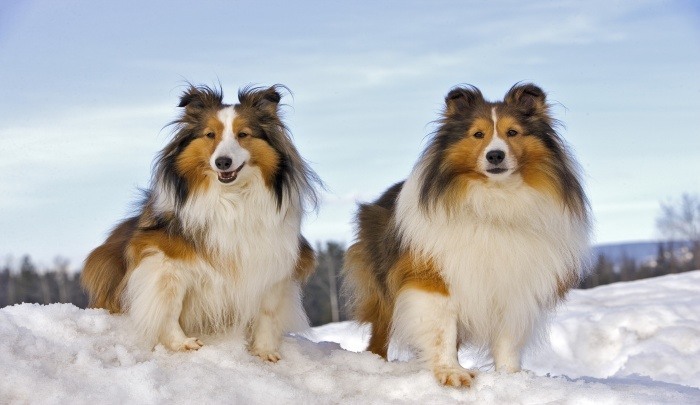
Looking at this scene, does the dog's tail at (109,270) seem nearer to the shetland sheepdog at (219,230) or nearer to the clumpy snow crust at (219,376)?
the shetland sheepdog at (219,230)

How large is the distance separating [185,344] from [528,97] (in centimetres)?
283

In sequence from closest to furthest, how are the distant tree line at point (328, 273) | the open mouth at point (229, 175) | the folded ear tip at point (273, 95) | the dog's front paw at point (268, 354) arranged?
the open mouth at point (229, 175), the dog's front paw at point (268, 354), the folded ear tip at point (273, 95), the distant tree line at point (328, 273)

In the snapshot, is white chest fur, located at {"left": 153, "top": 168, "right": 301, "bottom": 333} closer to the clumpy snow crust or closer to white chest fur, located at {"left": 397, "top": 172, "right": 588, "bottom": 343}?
the clumpy snow crust

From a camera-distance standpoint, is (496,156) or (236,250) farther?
(236,250)

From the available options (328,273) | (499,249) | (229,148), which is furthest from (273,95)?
(328,273)

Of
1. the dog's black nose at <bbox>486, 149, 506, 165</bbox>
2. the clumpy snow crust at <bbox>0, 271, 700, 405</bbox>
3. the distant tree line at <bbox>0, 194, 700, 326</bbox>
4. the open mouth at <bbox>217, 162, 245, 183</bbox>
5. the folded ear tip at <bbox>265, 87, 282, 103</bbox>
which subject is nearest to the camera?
the clumpy snow crust at <bbox>0, 271, 700, 405</bbox>

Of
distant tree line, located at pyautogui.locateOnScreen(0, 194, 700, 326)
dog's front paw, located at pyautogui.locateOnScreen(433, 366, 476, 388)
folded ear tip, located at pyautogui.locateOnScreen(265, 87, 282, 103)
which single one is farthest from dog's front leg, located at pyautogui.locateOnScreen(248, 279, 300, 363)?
distant tree line, located at pyautogui.locateOnScreen(0, 194, 700, 326)

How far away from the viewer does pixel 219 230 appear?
5.22 meters

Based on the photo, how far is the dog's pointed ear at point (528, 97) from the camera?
549cm

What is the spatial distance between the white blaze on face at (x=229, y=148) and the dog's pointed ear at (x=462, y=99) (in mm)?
1456

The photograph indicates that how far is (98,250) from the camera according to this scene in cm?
600

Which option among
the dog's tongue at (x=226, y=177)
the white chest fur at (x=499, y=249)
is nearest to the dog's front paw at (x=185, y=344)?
the dog's tongue at (x=226, y=177)

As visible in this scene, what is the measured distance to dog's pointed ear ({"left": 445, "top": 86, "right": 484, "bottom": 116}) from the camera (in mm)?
5512

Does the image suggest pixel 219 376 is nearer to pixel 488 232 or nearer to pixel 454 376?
pixel 454 376
